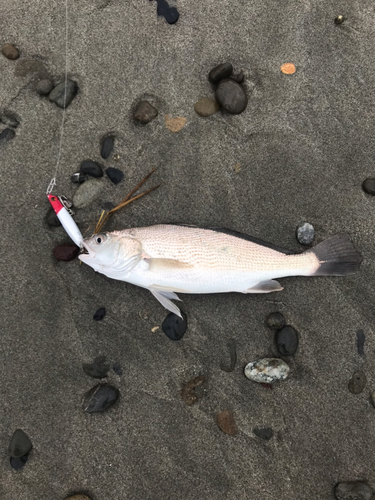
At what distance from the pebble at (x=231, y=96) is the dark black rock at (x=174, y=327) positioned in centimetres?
234

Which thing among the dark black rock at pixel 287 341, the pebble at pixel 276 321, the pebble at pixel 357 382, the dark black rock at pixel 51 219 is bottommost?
the pebble at pixel 357 382

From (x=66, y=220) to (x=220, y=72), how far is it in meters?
2.28

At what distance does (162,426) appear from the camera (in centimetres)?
302

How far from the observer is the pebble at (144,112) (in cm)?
324

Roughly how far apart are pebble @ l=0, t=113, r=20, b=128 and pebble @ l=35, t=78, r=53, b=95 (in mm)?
412

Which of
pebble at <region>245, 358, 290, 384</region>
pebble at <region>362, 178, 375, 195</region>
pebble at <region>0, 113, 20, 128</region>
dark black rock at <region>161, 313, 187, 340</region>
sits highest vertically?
pebble at <region>0, 113, 20, 128</region>

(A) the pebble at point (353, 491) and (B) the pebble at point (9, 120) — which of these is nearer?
(A) the pebble at point (353, 491)

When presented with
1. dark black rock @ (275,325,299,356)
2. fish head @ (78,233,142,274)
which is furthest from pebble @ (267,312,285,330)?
fish head @ (78,233,142,274)

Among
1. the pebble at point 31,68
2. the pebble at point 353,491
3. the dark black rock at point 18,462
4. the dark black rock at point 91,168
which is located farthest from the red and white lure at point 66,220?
the pebble at point 353,491

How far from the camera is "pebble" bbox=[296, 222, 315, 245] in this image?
125 inches

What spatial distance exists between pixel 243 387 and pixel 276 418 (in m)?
0.45

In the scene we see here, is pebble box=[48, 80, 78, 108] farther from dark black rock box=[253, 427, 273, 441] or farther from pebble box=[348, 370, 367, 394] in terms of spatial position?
pebble box=[348, 370, 367, 394]

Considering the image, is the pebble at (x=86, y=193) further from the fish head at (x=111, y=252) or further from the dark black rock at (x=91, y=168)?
the fish head at (x=111, y=252)

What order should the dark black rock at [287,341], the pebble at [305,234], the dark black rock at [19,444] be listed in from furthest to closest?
1. the pebble at [305,234]
2. the dark black rock at [287,341]
3. the dark black rock at [19,444]
